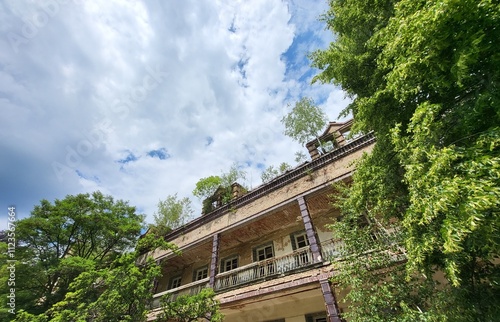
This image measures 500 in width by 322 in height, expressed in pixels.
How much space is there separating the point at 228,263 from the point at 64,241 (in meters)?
9.68

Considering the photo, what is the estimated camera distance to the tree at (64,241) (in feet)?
39.3

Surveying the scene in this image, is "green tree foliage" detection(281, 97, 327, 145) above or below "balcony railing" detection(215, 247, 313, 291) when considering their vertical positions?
above

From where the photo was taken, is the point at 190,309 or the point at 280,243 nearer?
the point at 190,309

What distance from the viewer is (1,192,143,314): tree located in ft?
39.3

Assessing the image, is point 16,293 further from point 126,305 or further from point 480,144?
point 480,144

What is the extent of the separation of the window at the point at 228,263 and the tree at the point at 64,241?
6060 millimetres

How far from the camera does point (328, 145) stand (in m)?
11.7

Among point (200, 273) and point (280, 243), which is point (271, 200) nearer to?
point (280, 243)

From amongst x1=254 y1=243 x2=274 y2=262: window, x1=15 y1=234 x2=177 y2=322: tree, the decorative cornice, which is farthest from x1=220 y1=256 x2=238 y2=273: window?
x1=15 y1=234 x2=177 y2=322: tree

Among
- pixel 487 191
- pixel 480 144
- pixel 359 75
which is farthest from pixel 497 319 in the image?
pixel 359 75

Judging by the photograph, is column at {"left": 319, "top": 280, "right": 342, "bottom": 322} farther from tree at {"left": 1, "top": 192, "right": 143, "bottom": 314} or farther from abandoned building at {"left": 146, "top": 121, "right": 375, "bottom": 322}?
tree at {"left": 1, "top": 192, "right": 143, "bottom": 314}

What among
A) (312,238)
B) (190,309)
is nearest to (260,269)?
(312,238)

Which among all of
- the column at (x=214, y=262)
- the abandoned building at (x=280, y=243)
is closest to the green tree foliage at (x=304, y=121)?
the abandoned building at (x=280, y=243)

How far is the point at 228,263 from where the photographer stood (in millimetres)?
13266
